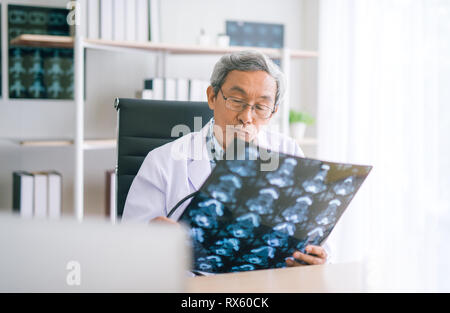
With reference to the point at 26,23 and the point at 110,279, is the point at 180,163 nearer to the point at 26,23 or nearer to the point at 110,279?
the point at 110,279

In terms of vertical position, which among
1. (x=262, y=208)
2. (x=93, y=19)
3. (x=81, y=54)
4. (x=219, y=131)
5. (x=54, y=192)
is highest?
(x=93, y=19)

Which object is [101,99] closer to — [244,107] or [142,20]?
[142,20]

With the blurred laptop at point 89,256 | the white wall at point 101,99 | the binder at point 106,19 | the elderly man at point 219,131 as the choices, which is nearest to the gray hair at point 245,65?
the elderly man at point 219,131

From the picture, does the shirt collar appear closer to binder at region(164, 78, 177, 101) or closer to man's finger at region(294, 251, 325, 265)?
man's finger at region(294, 251, 325, 265)

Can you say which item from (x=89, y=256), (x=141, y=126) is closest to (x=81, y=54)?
(x=141, y=126)

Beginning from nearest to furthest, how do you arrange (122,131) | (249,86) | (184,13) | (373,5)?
1. (249,86)
2. (122,131)
3. (373,5)
4. (184,13)

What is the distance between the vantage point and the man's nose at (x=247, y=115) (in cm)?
128

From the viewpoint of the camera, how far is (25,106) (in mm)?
2416

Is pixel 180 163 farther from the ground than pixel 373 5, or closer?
closer

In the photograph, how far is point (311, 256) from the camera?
38.9 inches

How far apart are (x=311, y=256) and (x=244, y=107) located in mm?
462

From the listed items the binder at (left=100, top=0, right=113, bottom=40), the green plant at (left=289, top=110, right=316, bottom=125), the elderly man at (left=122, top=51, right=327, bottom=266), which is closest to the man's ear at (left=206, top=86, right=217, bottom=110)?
the elderly man at (left=122, top=51, right=327, bottom=266)
